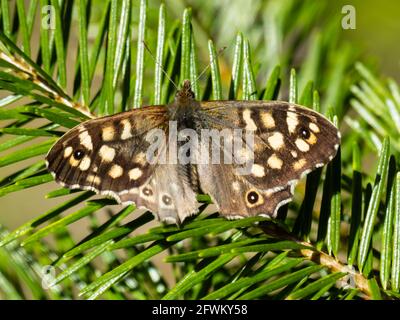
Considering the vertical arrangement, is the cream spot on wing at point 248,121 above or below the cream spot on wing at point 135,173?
above

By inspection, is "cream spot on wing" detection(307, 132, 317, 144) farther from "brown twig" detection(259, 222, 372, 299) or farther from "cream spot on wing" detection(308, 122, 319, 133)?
"brown twig" detection(259, 222, 372, 299)

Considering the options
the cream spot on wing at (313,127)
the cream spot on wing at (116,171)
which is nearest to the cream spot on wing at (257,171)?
the cream spot on wing at (313,127)

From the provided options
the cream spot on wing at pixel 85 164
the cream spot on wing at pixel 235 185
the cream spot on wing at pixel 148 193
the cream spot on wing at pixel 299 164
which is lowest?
the cream spot on wing at pixel 235 185

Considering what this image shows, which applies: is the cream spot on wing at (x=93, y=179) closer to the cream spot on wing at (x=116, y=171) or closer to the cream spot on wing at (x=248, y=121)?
the cream spot on wing at (x=116, y=171)

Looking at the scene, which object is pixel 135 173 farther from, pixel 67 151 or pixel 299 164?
pixel 299 164

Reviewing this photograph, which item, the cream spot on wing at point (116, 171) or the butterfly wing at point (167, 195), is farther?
the cream spot on wing at point (116, 171)

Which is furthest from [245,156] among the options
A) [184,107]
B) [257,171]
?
[184,107]

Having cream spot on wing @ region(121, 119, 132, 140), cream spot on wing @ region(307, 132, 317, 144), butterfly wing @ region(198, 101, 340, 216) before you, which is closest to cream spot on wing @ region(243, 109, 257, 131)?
butterfly wing @ region(198, 101, 340, 216)
